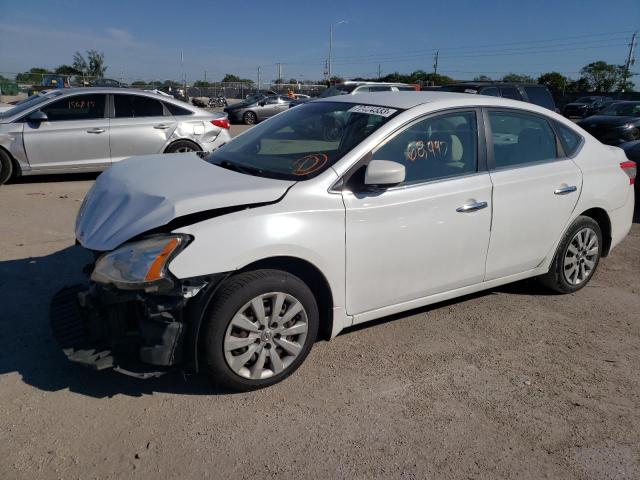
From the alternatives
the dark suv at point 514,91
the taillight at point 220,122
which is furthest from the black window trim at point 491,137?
the dark suv at point 514,91

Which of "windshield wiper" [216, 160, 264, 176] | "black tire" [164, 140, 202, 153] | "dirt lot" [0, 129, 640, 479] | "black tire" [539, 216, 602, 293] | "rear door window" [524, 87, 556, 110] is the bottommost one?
"dirt lot" [0, 129, 640, 479]

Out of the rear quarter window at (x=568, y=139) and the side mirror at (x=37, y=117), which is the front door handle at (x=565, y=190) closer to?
the rear quarter window at (x=568, y=139)

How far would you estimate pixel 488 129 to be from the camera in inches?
155

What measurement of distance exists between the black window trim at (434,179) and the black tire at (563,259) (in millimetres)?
1134

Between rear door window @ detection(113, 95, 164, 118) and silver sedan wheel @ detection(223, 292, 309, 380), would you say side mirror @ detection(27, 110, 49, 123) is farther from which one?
silver sedan wheel @ detection(223, 292, 309, 380)

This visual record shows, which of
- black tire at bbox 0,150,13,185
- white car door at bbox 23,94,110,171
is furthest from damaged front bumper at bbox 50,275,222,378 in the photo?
black tire at bbox 0,150,13,185

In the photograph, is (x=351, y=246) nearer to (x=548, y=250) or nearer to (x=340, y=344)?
(x=340, y=344)

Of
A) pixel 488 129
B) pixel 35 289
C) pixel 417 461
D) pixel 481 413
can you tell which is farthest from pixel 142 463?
pixel 488 129

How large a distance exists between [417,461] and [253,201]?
5.23 feet

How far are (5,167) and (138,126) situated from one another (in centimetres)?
206

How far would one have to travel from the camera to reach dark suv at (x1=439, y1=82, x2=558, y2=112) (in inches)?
493

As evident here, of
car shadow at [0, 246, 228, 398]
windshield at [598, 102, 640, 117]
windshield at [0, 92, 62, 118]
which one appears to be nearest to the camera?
car shadow at [0, 246, 228, 398]

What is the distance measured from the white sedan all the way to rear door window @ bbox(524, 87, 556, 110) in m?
8.93

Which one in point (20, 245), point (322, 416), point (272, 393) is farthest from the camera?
point (20, 245)
